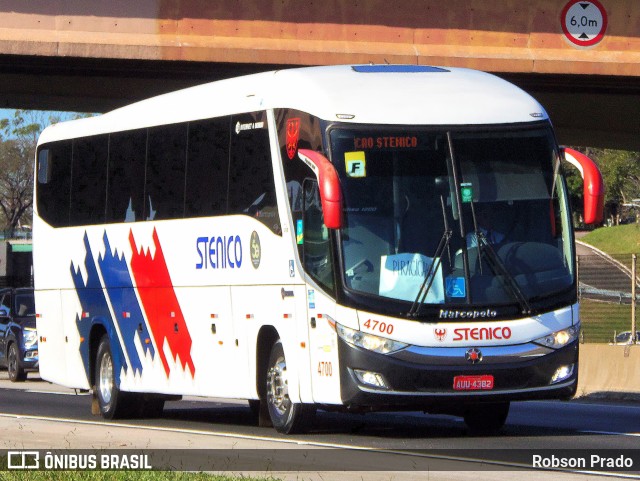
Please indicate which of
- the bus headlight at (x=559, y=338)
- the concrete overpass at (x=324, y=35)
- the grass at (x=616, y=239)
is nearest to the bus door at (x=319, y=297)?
the bus headlight at (x=559, y=338)

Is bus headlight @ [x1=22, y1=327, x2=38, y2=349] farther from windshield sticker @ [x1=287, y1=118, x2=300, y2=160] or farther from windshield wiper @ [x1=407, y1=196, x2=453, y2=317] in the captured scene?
windshield wiper @ [x1=407, y1=196, x2=453, y2=317]

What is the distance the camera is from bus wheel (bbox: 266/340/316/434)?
49.8 feet

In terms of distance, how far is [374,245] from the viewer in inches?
558

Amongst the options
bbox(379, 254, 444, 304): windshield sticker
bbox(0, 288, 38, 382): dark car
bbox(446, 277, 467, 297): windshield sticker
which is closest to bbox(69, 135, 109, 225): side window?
bbox(379, 254, 444, 304): windshield sticker

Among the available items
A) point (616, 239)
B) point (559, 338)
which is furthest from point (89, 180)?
point (616, 239)

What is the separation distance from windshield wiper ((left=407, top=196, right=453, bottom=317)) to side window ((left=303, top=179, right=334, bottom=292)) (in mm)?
807

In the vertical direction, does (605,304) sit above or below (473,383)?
above

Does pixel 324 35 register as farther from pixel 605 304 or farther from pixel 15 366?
pixel 605 304

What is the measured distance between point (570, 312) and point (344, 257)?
2173mm

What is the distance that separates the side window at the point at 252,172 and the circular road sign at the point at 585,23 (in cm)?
1192

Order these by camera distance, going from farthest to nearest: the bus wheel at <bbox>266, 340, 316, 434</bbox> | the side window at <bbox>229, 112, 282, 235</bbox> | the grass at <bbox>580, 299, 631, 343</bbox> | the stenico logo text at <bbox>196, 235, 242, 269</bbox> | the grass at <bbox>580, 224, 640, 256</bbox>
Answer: the grass at <bbox>580, 224, 640, 256</bbox> → the grass at <bbox>580, 299, 631, 343</bbox> → the stenico logo text at <bbox>196, 235, 242, 269</bbox> → the side window at <bbox>229, 112, 282, 235</bbox> → the bus wheel at <bbox>266, 340, 316, 434</bbox>

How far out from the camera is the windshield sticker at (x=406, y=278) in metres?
14.0

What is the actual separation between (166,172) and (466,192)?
4826mm


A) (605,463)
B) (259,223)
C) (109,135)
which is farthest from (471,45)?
(605,463)
